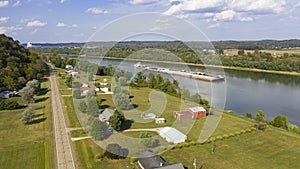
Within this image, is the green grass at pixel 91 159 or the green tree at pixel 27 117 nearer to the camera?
the green grass at pixel 91 159

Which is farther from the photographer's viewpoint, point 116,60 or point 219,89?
point 116,60

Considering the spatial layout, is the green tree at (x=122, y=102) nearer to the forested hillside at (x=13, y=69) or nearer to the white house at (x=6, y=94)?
the white house at (x=6, y=94)

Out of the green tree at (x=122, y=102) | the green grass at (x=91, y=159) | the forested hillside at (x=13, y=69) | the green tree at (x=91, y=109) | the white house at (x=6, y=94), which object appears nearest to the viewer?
the green grass at (x=91, y=159)

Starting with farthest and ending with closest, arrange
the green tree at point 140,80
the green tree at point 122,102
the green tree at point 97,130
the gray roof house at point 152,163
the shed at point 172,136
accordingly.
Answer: the green tree at point 140,80
the green tree at point 122,102
the shed at point 172,136
the green tree at point 97,130
the gray roof house at point 152,163

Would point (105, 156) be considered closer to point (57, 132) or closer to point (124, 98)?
point (57, 132)

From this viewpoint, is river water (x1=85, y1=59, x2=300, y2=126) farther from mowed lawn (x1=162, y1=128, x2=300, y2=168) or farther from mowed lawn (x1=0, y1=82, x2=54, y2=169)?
mowed lawn (x1=0, y1=82, x2=54, y2=169)

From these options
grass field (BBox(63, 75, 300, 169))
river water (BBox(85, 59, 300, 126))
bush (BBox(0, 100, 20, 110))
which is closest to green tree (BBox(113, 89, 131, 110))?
grass field (BBox(63, 75, 300, 169))

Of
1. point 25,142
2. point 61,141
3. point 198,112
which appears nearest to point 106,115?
point 61,141

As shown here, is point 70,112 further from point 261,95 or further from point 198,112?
point 261,95

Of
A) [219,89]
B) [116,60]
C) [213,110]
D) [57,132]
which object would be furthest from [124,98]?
[116,60]

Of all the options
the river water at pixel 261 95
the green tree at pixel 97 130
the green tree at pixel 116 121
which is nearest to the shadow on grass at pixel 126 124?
the green tree at pixel 116 121
